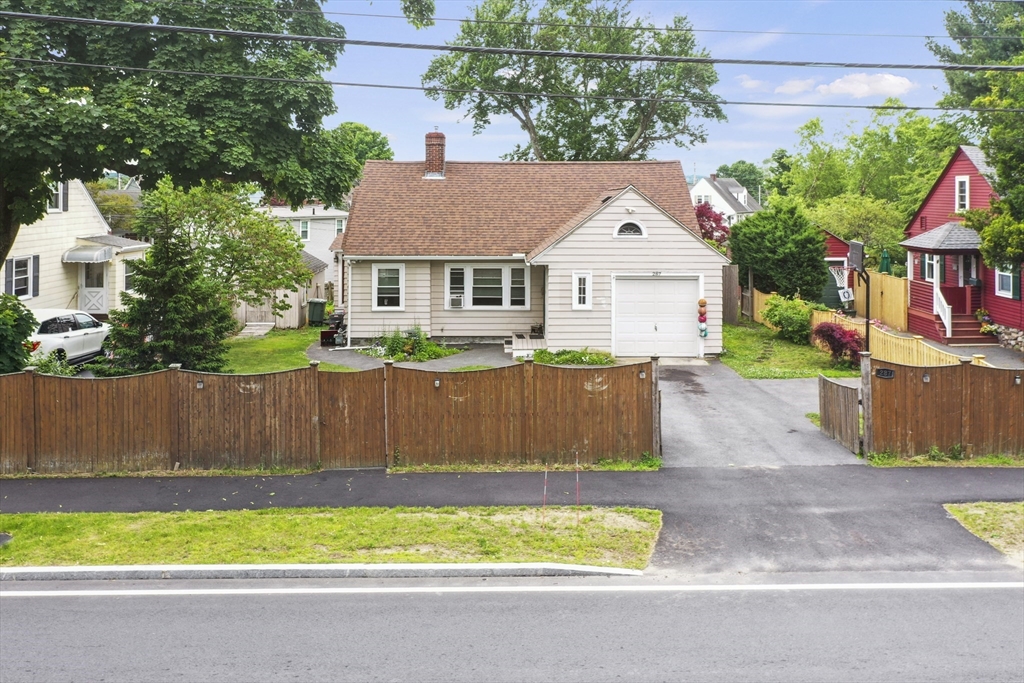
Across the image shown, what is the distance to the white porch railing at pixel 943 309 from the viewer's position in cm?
2781

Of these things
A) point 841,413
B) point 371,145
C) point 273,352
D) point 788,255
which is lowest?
point 841,413

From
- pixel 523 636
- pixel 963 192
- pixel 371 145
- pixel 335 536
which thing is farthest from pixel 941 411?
pixel 371 145

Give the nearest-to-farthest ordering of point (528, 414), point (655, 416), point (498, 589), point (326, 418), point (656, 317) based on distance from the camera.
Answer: point (498, 589) → point (326, 418) → point (528, 414) → point (655, 416) → point (656, 317)

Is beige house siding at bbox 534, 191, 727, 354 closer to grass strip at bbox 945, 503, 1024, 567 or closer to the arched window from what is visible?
the arched window

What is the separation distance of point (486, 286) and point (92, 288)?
16.8 metres

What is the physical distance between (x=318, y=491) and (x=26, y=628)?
15.8 ft

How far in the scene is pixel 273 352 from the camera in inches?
1088

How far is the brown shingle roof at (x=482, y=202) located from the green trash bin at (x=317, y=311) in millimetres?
6570

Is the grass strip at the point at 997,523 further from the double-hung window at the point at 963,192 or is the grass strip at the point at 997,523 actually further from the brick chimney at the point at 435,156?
the brick chimney at the point at 435,156

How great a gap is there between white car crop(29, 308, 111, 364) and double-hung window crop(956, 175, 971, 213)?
27.5m

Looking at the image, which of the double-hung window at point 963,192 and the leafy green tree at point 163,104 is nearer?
the leafy green tree at point 163,104

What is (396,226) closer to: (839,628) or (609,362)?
(609,362)

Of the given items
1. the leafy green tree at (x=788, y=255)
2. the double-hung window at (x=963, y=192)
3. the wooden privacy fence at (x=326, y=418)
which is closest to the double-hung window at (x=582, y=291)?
the leafy green tree at (x=788, y=255)

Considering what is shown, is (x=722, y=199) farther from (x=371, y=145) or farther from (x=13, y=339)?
(x=13, y=339)
